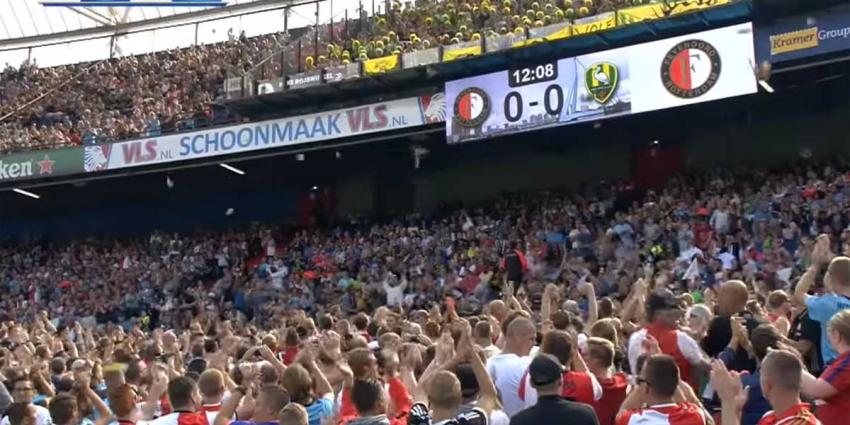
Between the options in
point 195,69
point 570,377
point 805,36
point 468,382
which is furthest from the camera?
point 195,69

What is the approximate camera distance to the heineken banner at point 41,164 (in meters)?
27.8

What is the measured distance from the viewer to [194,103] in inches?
1207

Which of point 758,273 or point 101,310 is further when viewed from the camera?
point 101,310

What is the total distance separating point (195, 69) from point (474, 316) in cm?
2352

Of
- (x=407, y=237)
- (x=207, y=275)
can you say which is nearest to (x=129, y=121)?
(x=207, y=275)

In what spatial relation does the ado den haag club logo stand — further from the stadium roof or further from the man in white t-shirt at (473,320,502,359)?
the stadium roof

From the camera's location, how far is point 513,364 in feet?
21.1

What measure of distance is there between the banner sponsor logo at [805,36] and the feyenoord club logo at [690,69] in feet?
3.44

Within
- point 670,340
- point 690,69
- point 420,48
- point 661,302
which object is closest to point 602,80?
point 690,69

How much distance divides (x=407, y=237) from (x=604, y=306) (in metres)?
16.5

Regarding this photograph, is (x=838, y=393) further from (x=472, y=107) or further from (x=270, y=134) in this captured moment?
(x=270, y=134)

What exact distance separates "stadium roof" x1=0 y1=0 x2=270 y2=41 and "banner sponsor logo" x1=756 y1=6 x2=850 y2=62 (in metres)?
25.2

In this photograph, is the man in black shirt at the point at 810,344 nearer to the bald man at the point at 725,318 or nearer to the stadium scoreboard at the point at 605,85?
the bald man at the point at 725,318

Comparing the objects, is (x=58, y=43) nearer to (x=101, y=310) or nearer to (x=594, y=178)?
(x=101, y=310)
